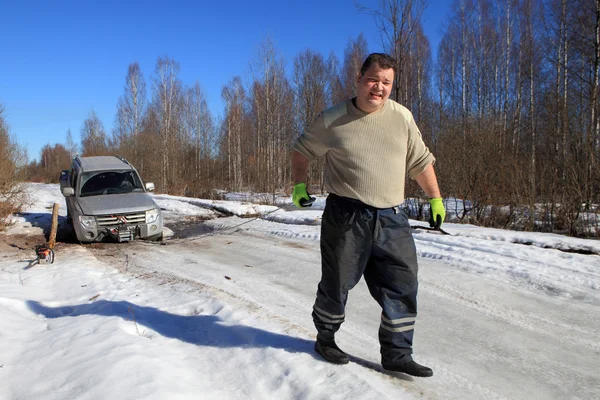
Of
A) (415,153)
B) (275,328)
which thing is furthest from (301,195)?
(275,328)

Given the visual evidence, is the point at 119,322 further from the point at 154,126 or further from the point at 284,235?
the point at 154,126

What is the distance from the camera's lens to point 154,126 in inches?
1576

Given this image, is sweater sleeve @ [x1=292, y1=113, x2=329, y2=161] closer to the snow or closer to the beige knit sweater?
the beige knit sweater

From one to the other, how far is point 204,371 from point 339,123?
1.86 m

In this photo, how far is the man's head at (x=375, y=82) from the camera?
8.40ft

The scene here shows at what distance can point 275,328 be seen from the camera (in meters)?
3.38

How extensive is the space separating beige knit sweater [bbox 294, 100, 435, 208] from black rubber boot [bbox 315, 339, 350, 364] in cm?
99

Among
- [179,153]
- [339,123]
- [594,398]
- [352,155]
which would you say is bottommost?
[594,398]

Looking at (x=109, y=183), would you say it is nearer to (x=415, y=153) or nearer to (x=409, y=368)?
(x=415, y=153)

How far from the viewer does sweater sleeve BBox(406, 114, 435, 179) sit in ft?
9.02

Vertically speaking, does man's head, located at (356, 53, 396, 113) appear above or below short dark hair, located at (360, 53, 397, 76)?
below

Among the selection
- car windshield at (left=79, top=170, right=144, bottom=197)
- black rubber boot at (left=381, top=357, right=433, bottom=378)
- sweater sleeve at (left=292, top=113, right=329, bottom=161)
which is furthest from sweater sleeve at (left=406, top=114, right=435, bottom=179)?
car windshield at (left=79, top=170, right=144, bottom=197)

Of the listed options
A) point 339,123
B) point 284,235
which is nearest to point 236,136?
point 284,235

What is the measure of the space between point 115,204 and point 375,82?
7508 millimetres
